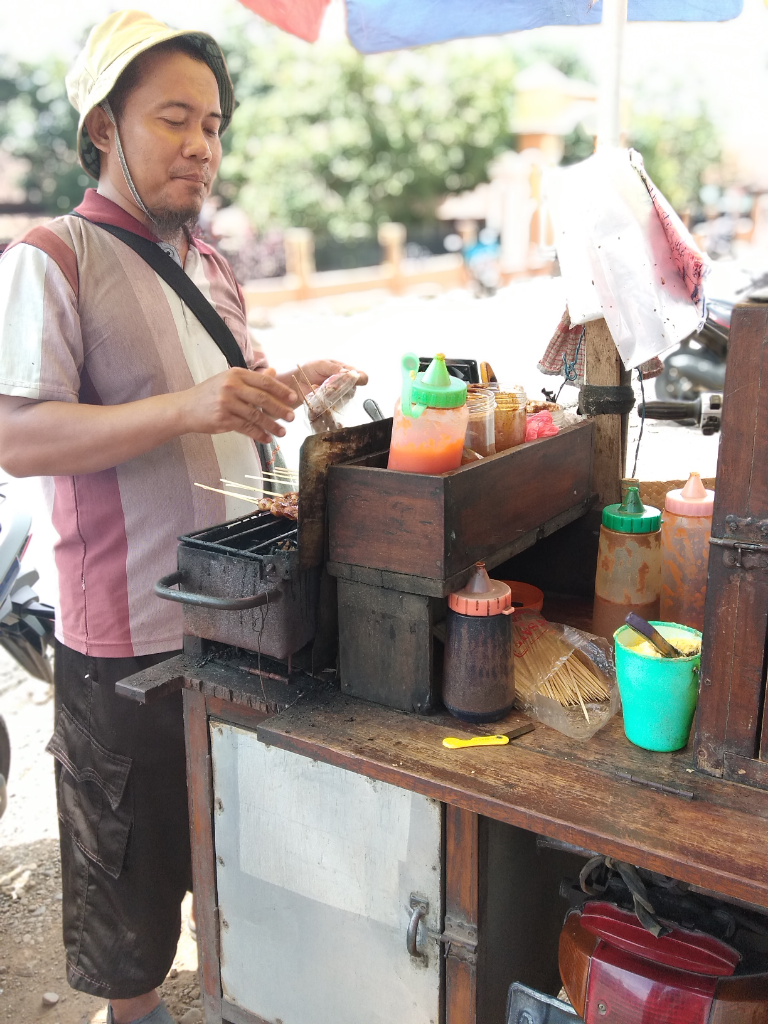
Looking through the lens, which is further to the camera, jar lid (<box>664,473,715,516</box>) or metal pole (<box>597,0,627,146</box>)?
metal pole (<box>597,0,627,146</box>)

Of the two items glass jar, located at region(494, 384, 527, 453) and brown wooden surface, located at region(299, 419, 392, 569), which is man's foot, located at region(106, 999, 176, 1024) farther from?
glass jar, located at region(494, 384, 527, 453)

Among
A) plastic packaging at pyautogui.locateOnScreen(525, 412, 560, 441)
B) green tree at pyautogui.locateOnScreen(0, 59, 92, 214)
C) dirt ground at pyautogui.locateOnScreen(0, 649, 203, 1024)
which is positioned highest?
green tree at pyautogui.locateOnScreen(0, 59, 92, 214)

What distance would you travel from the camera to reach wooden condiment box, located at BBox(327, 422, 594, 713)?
1.31m

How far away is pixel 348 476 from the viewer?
137cm

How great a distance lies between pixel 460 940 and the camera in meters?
1.37

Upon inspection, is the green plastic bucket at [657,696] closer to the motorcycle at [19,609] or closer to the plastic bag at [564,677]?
the plastic bag at [564,677]

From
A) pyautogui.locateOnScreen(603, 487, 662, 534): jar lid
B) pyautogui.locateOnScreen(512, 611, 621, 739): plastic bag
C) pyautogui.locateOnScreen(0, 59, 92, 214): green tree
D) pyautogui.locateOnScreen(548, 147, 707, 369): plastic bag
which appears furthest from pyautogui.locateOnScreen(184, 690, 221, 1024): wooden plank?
pyautogui.locateOnScreen(0, 59, 92, 214): green tree

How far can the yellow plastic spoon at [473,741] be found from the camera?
4.37 ft

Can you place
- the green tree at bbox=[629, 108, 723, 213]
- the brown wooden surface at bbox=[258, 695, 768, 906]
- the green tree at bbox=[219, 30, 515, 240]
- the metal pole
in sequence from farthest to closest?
the green tree at bbox=[629, 108, 723, 213] → the green tree at bbox=[219, 30, 515, 240] → the metal pole → the brown wooden surface at bbox=[258, 695, 768, 906]

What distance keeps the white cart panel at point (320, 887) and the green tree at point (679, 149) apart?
88.3 ft

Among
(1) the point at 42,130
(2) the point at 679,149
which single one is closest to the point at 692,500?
(1) the point at 42,130

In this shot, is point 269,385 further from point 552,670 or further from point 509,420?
point 552,670

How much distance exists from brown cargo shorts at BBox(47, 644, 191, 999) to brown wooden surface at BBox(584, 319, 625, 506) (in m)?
1.11

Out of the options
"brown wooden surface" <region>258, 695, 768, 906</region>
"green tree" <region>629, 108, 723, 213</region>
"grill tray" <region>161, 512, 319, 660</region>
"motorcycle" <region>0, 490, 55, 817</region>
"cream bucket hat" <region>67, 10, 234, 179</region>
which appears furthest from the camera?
"green tree" <region>629, 108, 723, 213</region>
